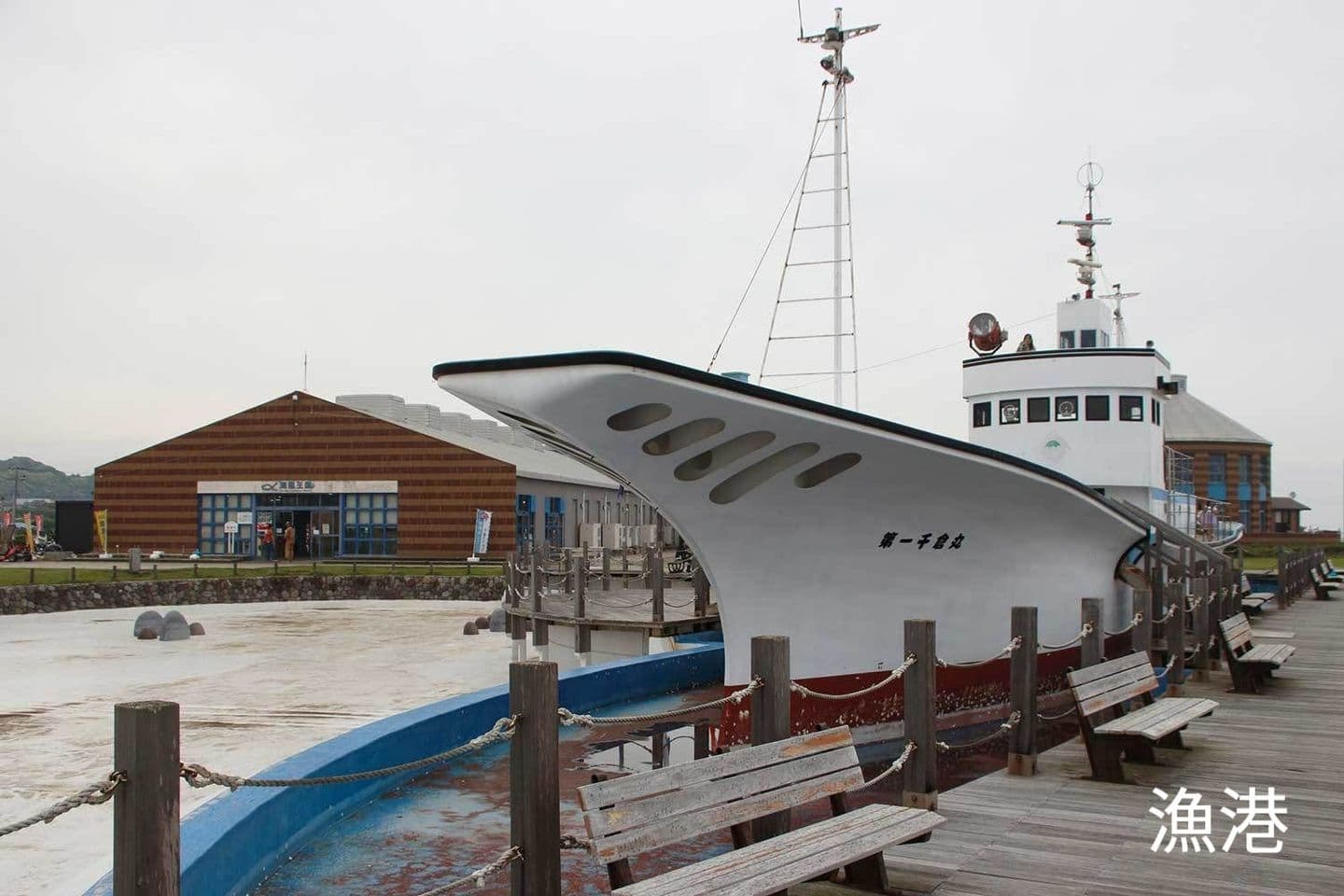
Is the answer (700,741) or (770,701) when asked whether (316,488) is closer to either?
(700,741)

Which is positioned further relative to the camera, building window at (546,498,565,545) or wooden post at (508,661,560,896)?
building window at (546,498,565,545)

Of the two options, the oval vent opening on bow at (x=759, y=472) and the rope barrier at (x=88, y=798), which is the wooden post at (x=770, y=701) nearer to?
the rope barrier at (x=88, y=798)

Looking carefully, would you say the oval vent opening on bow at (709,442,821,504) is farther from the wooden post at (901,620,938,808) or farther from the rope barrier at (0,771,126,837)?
the rope barrier at (0,771,126,837)

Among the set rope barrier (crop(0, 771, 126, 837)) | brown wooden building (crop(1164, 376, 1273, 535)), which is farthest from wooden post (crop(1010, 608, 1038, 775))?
brown wooden building (crop(1164, 376, 1273, 535))

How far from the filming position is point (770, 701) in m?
4.96

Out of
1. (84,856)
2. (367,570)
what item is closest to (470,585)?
(367,570)

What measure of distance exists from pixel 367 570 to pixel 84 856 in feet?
89.2

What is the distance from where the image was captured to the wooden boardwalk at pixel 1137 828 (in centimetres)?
507

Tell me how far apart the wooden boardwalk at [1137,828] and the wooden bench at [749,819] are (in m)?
0.40

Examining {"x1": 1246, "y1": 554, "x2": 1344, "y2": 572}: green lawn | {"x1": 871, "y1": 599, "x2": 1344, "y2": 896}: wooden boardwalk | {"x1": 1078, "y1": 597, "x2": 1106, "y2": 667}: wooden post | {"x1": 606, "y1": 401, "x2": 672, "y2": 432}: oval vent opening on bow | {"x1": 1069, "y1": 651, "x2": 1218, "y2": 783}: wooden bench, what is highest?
{"x1": 606, "y1": 401, "x2": 672, "y2": 432}: oval vent opening on bow

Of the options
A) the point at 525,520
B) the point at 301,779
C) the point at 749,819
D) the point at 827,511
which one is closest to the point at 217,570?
the point at 525,520

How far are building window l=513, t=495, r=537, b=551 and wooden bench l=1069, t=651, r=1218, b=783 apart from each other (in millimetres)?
31685

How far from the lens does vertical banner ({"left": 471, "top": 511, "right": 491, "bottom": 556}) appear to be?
37.1m

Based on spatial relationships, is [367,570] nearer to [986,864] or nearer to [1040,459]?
[1040,459]
